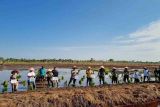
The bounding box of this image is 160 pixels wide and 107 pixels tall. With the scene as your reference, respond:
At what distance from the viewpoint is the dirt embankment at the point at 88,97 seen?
784 inches

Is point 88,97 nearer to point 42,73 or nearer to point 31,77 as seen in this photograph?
point 31,77

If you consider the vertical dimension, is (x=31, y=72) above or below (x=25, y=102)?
above

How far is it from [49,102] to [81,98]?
258 cm

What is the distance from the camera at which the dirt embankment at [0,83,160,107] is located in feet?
65.3

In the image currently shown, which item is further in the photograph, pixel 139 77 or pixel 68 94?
pixel 139 77

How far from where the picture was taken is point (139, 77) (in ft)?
116

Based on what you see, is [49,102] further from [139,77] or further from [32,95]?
[139,77]

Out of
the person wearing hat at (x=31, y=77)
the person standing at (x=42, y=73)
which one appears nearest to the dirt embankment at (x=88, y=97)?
the person wearing hat at (x=31, y=77)

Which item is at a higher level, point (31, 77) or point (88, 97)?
point (31, 77)

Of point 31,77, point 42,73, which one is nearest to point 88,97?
point 31,77

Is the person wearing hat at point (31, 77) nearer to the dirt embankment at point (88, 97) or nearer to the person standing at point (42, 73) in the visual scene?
the person standing at point (42, 73)

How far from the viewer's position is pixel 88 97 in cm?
2242

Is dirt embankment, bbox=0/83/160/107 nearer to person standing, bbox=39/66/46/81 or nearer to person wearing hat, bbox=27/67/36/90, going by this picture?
person wearing hat, bbox=27/67/36/90

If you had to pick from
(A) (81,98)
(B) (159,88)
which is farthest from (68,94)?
(B) (159,88)
